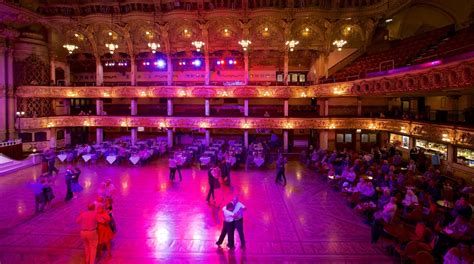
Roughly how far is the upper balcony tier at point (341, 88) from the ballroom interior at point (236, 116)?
95mm

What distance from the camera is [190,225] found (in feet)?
35.0

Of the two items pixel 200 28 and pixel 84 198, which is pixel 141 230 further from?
pixel 200 28

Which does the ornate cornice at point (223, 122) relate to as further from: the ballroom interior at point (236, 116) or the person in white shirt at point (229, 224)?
the person in white shirt at point (229, 224)

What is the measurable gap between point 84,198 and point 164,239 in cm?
637

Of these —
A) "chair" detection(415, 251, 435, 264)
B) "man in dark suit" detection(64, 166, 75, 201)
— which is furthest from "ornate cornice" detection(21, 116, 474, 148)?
"chair" detection(415, 251, 435, 264)

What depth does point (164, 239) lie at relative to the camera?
9.57m

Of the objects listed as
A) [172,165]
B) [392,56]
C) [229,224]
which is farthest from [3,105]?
[392,56]

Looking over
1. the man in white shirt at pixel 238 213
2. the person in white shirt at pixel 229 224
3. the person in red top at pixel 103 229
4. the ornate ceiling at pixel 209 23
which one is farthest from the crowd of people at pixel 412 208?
the ornate ceiling at pixel 209 23

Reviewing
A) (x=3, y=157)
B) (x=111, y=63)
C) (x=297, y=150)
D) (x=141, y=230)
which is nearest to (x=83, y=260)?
(x=141, y=230)

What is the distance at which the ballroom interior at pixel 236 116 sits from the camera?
10.0 metres

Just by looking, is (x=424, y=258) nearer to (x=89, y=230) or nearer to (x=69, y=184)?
(x=89, y=230)

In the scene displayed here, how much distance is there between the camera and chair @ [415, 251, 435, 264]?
20.6 ft

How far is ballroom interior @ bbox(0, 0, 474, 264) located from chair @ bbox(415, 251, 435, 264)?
74.8 inches

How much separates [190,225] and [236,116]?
662 inches
